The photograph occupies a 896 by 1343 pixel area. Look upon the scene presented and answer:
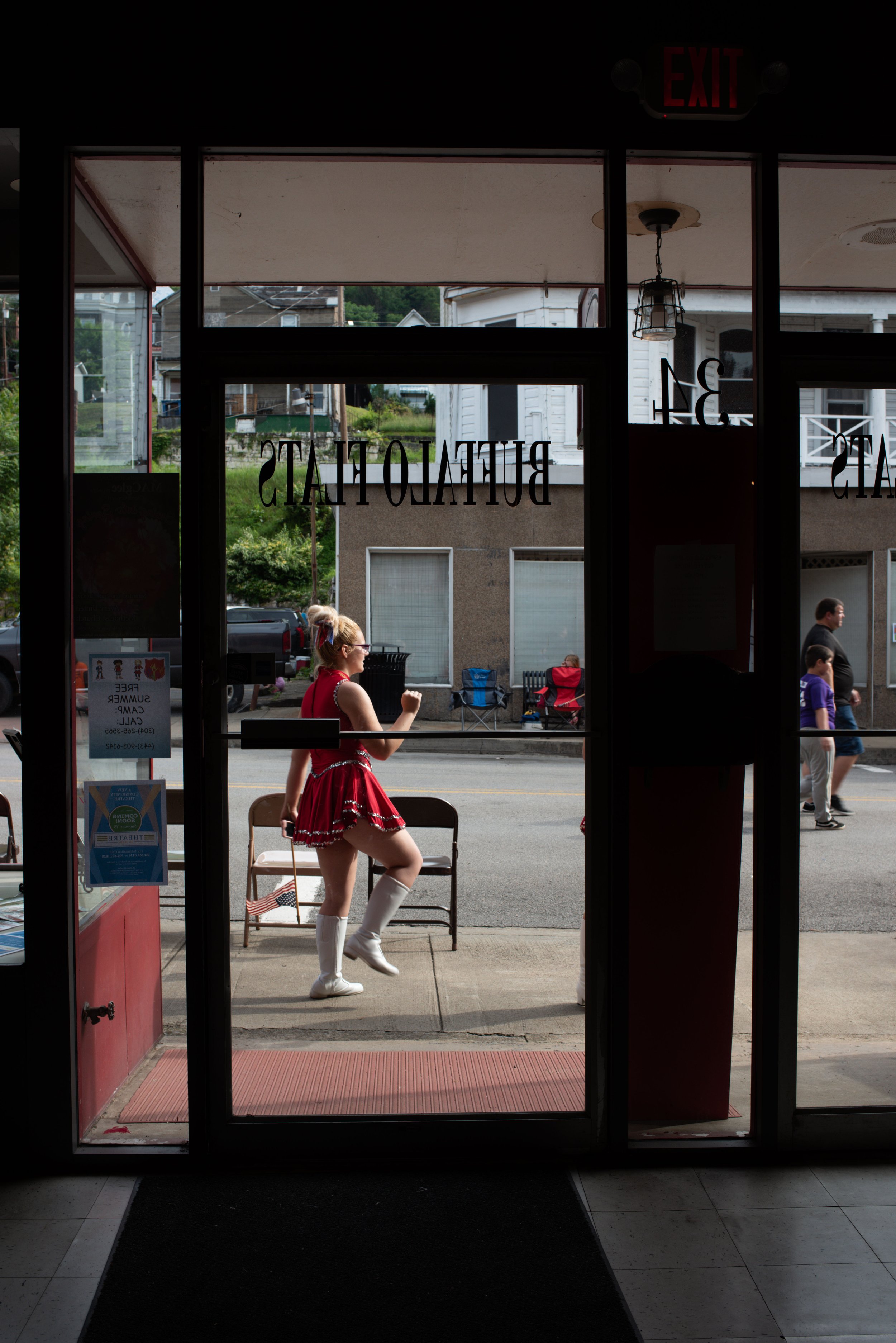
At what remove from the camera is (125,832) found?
3223 millimetres

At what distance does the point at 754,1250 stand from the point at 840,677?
1.69 metres

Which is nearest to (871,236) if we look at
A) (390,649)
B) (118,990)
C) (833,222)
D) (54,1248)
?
(833,222)

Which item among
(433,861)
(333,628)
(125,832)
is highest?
(333,628)

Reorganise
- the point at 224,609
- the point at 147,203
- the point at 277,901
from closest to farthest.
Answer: the point at 224,609 < the point at 147,203 < the point at 277,901

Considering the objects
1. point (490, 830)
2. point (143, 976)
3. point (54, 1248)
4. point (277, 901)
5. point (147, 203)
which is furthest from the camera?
point (490, 830)

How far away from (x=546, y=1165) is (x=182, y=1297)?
1.12m

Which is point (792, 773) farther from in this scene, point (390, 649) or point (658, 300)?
point (658, 300)

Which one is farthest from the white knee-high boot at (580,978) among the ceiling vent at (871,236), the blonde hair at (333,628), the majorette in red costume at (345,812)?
the ceiling vent at (871,236)

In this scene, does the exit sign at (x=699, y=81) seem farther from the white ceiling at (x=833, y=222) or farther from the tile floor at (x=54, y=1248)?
the tile floor at (x=54, y=1248)

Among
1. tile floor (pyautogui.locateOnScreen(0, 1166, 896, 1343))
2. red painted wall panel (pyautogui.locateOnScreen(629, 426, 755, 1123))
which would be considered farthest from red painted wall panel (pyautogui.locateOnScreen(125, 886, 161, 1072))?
red painted wall panel (pyautogui.locateOnScreen(629, 426, 755, 1123))

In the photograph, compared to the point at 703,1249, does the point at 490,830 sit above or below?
above

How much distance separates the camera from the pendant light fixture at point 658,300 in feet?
10.5

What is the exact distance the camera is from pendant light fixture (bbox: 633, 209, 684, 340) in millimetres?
3189

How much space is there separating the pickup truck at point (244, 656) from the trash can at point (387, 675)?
0.26m
